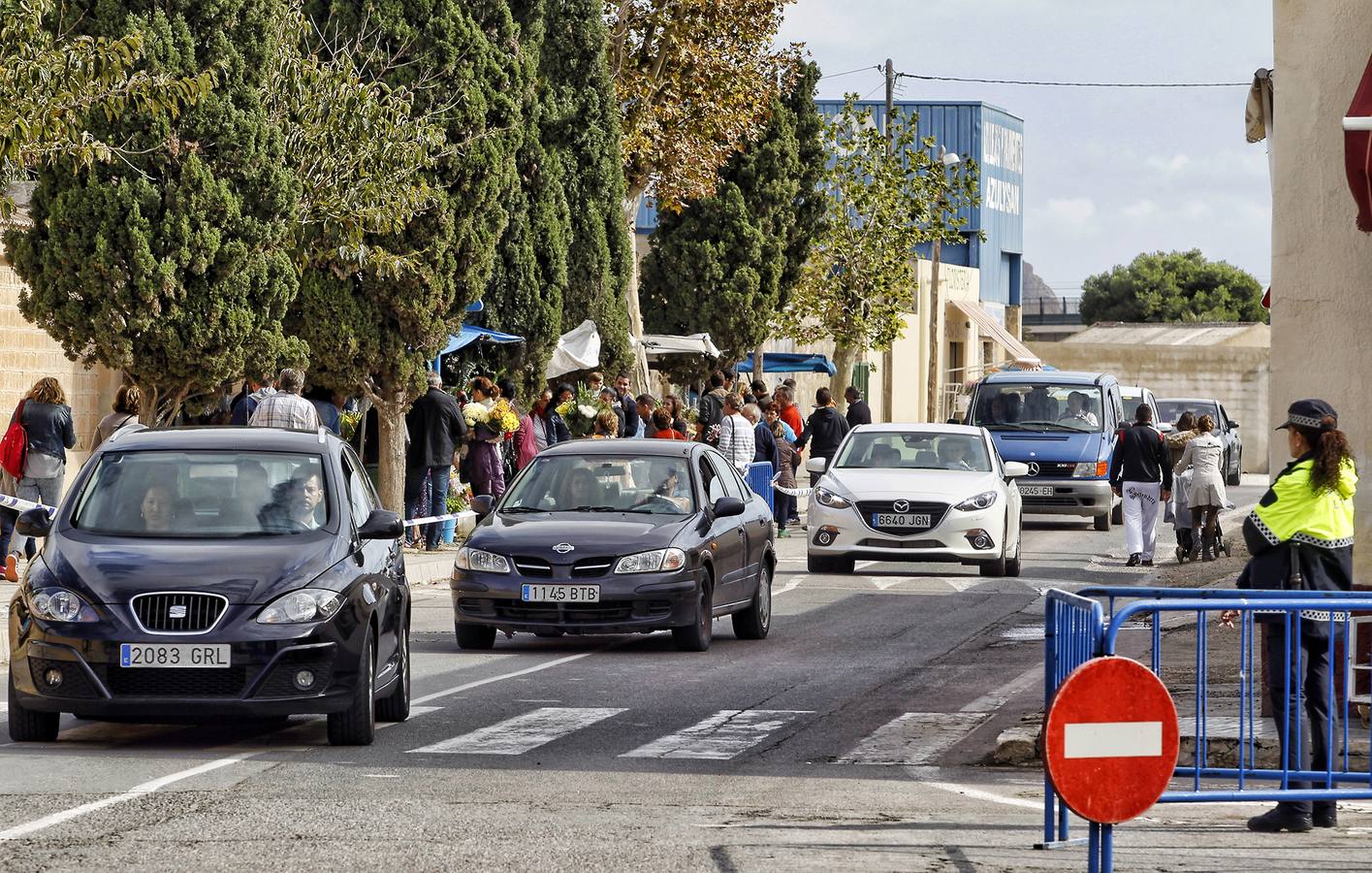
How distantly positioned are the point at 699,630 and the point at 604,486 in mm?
1426

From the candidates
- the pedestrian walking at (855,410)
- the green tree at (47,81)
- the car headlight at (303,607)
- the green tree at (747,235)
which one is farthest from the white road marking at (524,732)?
the green tree at (747,235)

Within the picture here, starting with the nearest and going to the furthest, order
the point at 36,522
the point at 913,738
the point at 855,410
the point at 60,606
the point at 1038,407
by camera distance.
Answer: the point at 60,606, the point at 36,522, the point at 913,738, the point at 1038,407, the point at 855,410

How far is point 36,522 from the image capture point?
1084 cm

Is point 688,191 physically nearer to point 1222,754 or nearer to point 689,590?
point 689,590

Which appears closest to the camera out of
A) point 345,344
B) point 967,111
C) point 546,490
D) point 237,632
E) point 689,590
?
point 237,632

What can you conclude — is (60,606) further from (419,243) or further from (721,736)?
(419,243)

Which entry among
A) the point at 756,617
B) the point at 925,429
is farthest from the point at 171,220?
the point at 925,429

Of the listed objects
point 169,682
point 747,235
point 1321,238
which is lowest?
point 169,682

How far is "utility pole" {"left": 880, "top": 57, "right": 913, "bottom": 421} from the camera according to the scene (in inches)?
1998

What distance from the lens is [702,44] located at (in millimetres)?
37938

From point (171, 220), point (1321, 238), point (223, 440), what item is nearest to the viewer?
point (223, 440)

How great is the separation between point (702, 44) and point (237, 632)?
29.0 m

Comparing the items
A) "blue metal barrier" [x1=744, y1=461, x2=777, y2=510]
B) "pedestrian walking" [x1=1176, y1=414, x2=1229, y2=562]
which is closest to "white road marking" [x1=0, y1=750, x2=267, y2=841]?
"pedestrian walking" [x1=1176, y1=414, x2=1229, y2=562]

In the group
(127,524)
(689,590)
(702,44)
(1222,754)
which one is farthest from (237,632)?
(702,44)
